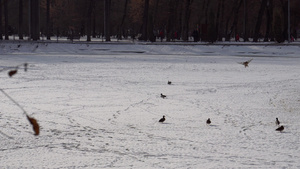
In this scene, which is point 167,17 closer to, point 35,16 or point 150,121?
point 35,16

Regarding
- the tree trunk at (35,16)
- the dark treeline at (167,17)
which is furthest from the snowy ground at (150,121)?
the dark treeline at (167,17)

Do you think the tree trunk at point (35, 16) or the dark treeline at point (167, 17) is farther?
the dark treeline at point (167, 17)

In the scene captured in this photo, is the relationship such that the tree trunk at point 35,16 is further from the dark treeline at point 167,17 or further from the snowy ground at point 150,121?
the snowy ground at point 150,121

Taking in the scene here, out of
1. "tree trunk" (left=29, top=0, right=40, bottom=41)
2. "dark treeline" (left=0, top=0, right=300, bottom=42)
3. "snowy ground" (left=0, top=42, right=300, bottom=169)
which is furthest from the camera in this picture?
"dark treeline" (left=0, top=0, right=300, bottom=42)

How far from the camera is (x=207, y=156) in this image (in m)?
7.19

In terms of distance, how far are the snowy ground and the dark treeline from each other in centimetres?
3174

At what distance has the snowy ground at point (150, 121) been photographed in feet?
23.2

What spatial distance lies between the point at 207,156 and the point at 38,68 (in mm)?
18022

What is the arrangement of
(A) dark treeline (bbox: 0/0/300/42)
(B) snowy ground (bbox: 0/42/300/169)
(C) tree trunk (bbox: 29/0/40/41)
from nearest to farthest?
1. (B) snowy ground (bbox: 0/42/300/169)
2. (C) tree trunk (bbox: 29/0/40/41)
3. (A) dark treeline (bbox: 0/0/300/42)

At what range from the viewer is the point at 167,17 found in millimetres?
67688

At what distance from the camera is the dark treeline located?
5347cm

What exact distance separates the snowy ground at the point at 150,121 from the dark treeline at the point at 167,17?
31739 mm

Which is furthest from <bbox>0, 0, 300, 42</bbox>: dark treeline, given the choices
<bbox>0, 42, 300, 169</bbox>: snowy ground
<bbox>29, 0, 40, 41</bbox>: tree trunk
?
<bbox>0, 42, 300, 169</bbox>: snowy ground

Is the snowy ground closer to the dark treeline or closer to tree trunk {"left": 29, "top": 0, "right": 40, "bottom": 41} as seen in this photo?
tree trunk {"left": 29, "top": 0, "right": 40, "bottom": 41}
